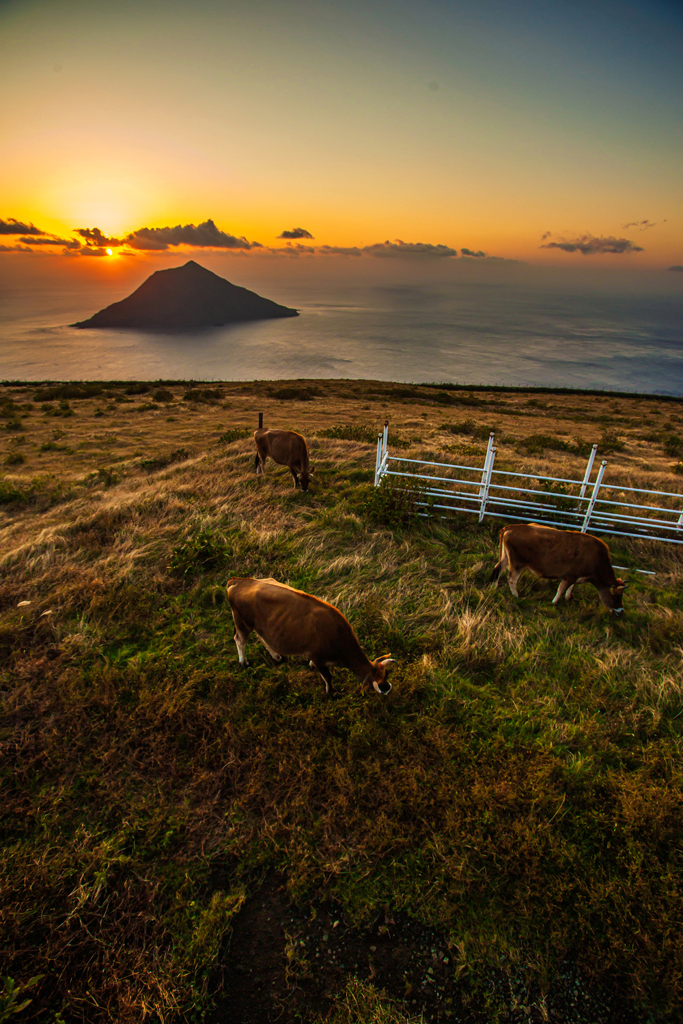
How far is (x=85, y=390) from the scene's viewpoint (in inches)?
1264

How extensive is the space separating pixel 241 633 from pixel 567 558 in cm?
508

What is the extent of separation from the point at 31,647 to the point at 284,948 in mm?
5104

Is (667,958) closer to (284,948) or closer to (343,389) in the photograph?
(284,948)

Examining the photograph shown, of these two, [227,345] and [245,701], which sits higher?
[245,701]

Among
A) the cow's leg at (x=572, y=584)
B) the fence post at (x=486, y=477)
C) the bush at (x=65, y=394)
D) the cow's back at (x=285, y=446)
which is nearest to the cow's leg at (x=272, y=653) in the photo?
the cow's leg at (x=572, y=584)

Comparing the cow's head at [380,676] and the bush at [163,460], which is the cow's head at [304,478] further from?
the cow's head at [380,676]

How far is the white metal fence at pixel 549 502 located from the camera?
8992 millimetres

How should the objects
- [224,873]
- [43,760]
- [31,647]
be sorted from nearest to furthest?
[224,873] < [43,760] < [31,647]

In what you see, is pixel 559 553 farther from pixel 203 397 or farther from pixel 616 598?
pixel 203 397

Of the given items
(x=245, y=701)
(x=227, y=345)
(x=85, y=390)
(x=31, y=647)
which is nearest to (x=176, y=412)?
(x=85, y=390)

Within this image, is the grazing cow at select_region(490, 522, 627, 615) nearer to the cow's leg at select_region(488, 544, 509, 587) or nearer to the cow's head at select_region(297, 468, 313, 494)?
the cow's leg at select_region(488, 544, 509, 587)

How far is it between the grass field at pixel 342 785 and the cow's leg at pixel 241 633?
249 mm

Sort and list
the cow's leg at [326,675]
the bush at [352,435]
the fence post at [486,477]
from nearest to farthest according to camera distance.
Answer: the cow's leg at [326,675]
the fence post at [486,477]
the bush at [352,435]

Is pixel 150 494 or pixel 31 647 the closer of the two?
pixel 31 647
